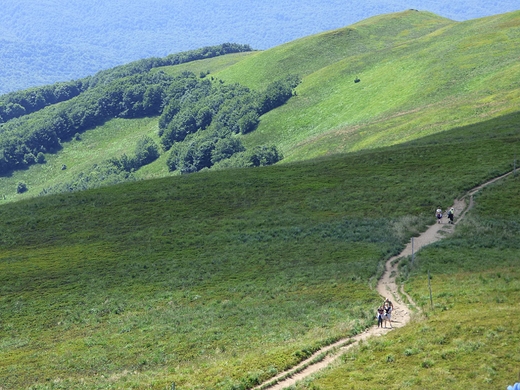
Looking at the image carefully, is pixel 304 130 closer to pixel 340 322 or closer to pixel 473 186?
pixel 473 186

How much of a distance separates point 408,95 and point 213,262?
98.0 metres

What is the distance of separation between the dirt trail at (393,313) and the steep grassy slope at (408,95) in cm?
5005

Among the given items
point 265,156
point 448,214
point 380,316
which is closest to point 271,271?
point 448,214

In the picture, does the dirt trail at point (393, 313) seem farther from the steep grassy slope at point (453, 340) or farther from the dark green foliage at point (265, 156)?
the dark green foliage at point (265, 156)

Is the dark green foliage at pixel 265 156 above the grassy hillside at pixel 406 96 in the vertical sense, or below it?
below

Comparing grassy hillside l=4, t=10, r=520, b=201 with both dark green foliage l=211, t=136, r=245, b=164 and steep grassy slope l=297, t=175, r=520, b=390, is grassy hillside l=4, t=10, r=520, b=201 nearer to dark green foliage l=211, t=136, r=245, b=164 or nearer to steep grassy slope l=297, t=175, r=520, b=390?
dark green foliage l=211, t=136, r=245, b=164

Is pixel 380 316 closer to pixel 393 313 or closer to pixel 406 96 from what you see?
pixel 393 313

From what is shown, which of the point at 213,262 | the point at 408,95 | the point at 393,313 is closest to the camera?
the point at 393,313

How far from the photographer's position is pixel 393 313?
42812mm

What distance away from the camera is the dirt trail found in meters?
34.3

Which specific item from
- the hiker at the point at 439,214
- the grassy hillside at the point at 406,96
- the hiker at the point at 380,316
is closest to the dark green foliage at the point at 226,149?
the grassy hillside at the point at 406,96

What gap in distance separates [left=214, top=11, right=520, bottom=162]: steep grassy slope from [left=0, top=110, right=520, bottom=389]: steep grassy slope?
744 inches

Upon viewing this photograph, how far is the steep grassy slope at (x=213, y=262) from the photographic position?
41.6 metres

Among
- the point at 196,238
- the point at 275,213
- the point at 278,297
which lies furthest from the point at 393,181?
the point at 278,297
